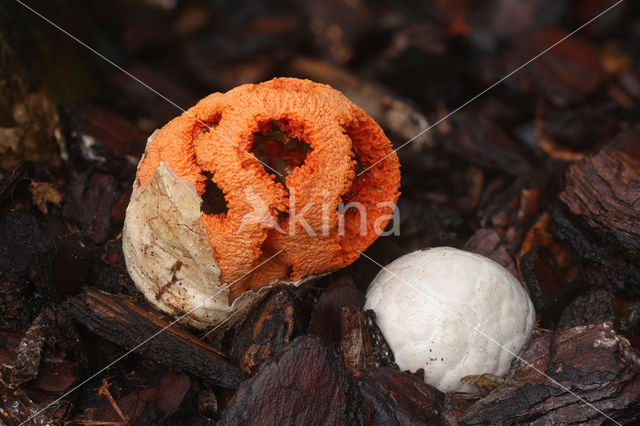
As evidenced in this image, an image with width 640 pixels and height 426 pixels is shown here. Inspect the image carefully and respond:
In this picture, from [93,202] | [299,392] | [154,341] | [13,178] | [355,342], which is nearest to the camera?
[299,392]

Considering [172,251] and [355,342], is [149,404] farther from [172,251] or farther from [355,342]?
[355,342]

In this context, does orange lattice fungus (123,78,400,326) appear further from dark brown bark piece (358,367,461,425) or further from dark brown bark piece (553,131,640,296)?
dark brown bark piece (553,131,640,296)

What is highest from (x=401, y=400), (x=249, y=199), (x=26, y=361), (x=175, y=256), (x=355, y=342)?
(x=249, y=199)

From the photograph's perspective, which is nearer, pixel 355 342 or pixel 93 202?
Answer: pixel 355 342

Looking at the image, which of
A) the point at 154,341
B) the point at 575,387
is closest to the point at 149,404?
the point at 154,341

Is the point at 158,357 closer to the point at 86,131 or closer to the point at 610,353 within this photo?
the point at 86,131

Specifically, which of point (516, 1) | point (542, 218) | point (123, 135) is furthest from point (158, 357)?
point (516, 1)

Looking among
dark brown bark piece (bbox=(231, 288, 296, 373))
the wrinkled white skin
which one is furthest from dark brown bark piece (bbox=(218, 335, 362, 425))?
the wrinkled white skin
